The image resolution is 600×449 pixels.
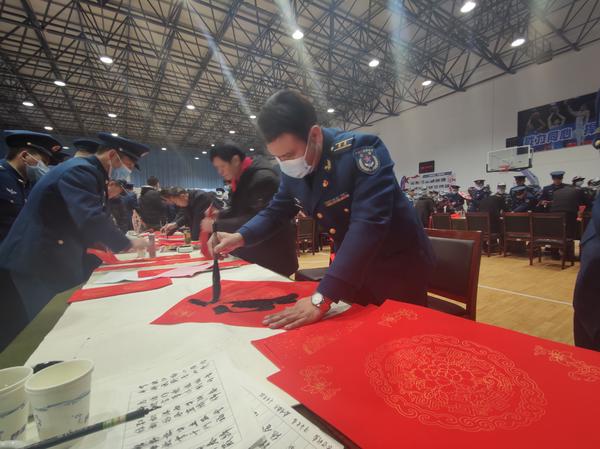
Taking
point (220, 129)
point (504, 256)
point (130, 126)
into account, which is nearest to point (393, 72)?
point (504, 256)

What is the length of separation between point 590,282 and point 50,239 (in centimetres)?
221

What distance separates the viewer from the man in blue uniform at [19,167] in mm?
2090

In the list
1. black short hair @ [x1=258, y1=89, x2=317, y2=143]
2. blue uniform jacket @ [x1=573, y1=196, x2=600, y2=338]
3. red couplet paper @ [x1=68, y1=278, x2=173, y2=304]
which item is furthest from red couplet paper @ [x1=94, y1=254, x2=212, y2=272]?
blue uniform jacket @ [x1=573, y1=196, x2=600, y2=338]

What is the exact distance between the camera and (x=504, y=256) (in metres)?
5.12

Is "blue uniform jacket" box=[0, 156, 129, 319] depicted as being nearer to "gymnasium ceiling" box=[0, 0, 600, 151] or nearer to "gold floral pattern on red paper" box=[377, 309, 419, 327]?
"gold floral pattern on red paper" box=[377, 309, 419, 327]

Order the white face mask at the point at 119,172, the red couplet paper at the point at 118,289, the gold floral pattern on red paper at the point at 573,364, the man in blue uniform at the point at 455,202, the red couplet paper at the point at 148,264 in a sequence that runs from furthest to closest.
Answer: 1. the man in blue uniform at the point at 455,202
2. the white face mask at the point at 119,172
3. the red couplet paper at the point at 148,264
4. the red couplet paper at the point at 118,289
5. the gold floral pattern on red paper at the point at 573,364

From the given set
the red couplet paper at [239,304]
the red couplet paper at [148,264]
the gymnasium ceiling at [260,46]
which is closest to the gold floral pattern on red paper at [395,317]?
the red couplet paper at [239,304]

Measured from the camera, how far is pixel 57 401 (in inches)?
14.2

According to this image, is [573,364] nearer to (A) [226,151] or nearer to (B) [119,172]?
(A) [226,151]

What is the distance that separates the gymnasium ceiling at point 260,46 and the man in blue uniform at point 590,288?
6.25 metres

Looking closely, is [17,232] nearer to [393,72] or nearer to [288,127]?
[288,127]

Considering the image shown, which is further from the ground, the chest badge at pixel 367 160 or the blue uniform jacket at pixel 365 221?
the chest badge at pixel 367 160

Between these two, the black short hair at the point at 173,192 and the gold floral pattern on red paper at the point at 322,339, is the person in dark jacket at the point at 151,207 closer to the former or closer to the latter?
the black short hair at the point at 173,192

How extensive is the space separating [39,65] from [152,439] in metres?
10.9
